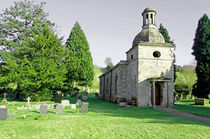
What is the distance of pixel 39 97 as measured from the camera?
20.5m

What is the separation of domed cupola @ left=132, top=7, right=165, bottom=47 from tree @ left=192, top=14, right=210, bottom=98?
1218 cm

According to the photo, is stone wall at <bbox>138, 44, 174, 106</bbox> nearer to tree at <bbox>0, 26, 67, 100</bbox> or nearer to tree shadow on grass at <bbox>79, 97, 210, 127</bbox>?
tree shadow on grass at <bbox>79, 97, 210, 127</bbox>

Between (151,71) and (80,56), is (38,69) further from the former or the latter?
(151,71)

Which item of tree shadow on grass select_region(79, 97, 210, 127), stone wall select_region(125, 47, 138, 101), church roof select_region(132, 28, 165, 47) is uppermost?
church roof select_region(132, 28, 165, 47)

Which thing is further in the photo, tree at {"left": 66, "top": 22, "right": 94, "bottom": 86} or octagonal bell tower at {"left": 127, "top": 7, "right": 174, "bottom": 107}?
tree at {"left": 66, "top": 22, "right": 94, "bottom": 86}

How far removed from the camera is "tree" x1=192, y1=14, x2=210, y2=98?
25.4m

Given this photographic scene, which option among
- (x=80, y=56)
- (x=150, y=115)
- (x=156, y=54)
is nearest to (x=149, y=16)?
(x=156, y=54)

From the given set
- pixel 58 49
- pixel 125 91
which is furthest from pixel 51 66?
pixel 125 91

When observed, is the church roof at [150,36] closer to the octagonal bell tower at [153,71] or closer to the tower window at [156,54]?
the octagonal bell tower at [153,71]

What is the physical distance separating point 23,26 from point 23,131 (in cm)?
2766

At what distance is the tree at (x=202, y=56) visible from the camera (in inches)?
999

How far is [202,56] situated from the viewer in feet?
88.8

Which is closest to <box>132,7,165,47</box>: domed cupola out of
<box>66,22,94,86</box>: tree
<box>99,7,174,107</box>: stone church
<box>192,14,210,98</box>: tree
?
<box>99,7,174,107</box>: stone church

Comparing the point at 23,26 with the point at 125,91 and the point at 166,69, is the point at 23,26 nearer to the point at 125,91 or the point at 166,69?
the point at 125,91
